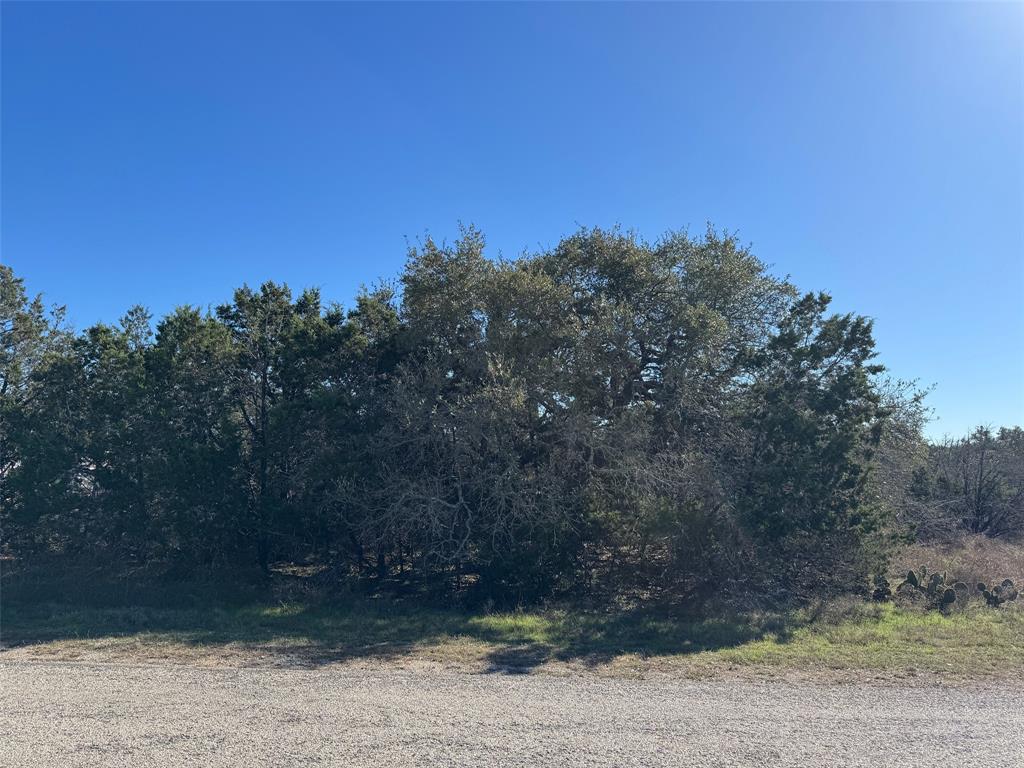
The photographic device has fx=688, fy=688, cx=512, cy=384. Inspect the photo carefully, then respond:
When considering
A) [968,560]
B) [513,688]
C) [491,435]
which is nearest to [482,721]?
[513,688]

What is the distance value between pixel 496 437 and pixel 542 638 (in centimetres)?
433

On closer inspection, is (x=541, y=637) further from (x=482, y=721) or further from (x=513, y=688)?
(x=482, y=721)

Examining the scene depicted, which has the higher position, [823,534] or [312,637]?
[823,534]

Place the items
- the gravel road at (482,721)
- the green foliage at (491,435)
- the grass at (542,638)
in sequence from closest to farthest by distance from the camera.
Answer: the gravel road at (482,721), the grass at (542,638), the green foliage at (491,435)

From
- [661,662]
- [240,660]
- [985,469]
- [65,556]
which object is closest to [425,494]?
[240,660]

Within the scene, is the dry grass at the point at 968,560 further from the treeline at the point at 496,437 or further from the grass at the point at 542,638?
the grass at the point at 542,638

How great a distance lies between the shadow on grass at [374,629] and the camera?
10.4 m

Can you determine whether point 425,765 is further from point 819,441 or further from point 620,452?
point 819,441

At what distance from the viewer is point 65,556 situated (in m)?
18.1

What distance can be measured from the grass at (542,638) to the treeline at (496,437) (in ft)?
5.43

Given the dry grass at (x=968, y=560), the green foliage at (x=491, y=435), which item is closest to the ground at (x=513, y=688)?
the green foliage at (x=491, y=435)

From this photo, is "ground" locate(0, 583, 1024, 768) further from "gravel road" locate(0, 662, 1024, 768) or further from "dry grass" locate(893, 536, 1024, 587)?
"dry grass" locate(893, 536, 1024, 587)

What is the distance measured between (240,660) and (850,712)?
25.0 ft

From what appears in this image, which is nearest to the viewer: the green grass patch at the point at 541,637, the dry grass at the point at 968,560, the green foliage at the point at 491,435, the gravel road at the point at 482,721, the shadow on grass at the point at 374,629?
the gravel road at the point at 482,721
